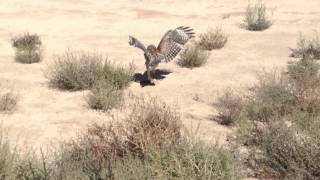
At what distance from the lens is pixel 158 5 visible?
1559 centimetres

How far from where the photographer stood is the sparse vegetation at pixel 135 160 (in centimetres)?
434

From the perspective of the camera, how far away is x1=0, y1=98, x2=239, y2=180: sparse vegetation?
434cm

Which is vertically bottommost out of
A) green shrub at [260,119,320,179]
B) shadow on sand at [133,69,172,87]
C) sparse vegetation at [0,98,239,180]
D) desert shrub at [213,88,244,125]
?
shadow on sand at [133,69,172,87]

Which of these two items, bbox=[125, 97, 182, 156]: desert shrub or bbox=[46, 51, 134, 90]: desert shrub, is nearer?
bbox=[125, 97, 182, 156]: desert shrub

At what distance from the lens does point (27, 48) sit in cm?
1020

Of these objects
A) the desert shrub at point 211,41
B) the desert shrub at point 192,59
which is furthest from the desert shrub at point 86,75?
the desert shrub at point 211,41

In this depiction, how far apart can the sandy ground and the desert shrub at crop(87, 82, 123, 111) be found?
0.14 m

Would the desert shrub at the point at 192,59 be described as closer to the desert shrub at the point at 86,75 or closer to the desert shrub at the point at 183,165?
the desert shrub at the point at 86,75

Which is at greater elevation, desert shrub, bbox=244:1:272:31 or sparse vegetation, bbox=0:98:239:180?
sparse vegetation, bbox=0:98:239:180

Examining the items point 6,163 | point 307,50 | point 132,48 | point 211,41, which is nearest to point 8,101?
point 6,163

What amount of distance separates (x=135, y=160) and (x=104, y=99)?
272 cm

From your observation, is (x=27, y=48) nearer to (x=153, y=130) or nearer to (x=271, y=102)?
(x=271, y=102)

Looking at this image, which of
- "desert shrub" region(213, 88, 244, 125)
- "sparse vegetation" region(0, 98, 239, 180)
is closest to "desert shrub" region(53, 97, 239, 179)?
"sparse vegetation" region(0, 98, 239, 180)

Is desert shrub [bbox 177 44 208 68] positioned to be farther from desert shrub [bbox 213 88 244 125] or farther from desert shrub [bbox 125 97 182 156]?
desert shrub [bbox 125 97 182 156]
